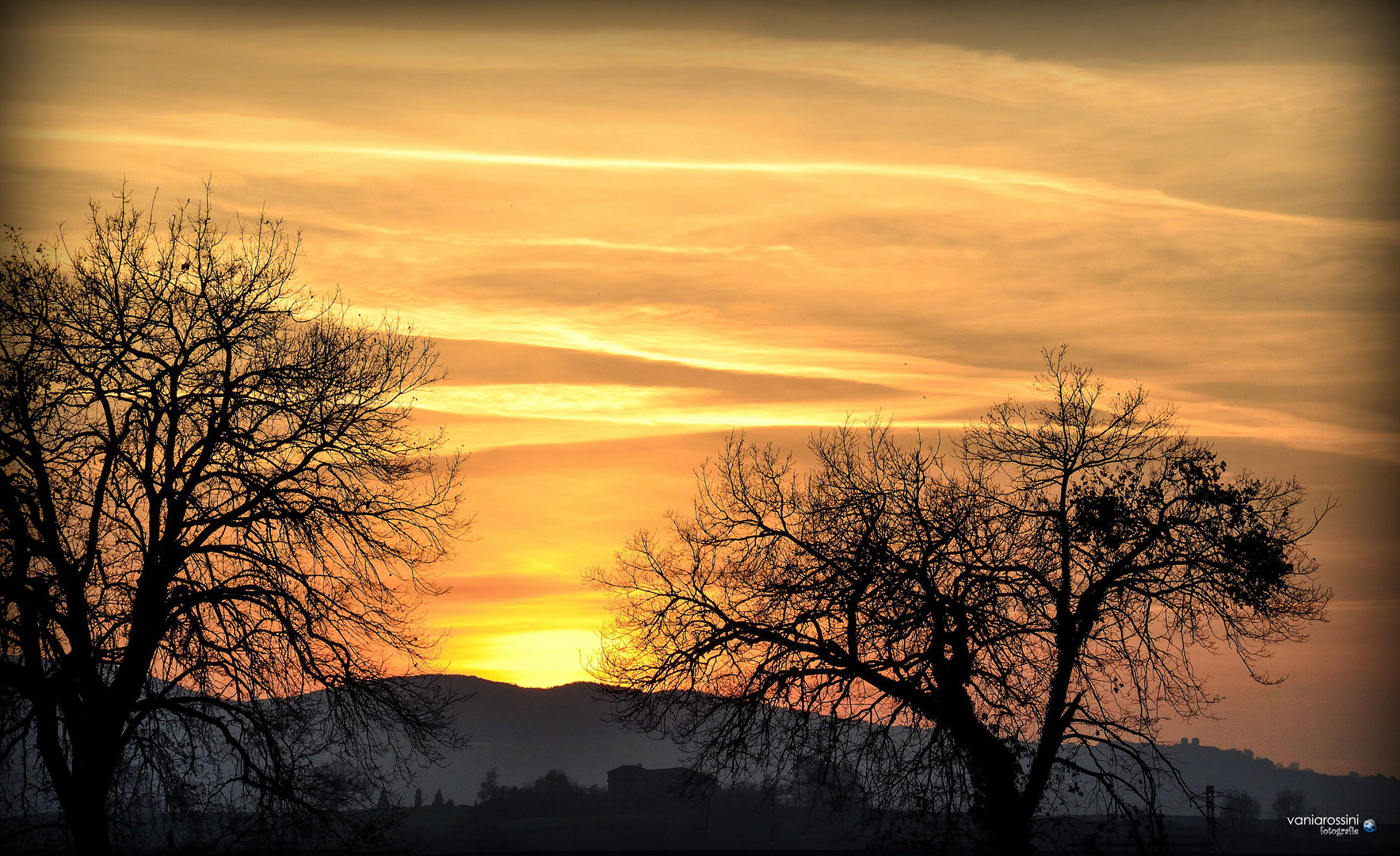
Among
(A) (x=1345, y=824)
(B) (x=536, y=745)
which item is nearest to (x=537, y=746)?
(B) (x=536, y=745)

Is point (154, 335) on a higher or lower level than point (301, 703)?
higher

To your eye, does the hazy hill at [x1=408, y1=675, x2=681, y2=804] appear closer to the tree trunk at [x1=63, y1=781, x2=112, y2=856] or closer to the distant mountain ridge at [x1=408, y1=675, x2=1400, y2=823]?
the distant mountain ridge at [x1=408, y1=675, x2=1400, y2=823]

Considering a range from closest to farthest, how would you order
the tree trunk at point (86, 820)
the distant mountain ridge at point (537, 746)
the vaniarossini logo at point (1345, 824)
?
the tree trunk at point (86, 820) → the vaniarossini logo at point (1345, 824) → the distant mountain ridge at point (537, 746)

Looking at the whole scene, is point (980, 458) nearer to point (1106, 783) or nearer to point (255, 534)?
point (1106, 783)

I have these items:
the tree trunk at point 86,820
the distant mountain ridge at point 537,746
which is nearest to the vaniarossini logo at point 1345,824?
the tree trunk at point 86,820

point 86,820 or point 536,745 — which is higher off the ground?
point 86,820

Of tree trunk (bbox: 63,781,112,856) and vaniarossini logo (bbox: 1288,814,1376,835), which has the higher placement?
tree trunk (bbox: 63,781,112,856)

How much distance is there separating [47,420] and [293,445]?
3.11 meters

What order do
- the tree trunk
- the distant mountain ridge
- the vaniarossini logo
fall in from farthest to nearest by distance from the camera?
the distant mountain ridge
the vaniarossini logo
the tree trunk

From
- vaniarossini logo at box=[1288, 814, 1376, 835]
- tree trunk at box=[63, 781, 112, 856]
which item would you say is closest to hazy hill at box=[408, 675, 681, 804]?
vaniarossini logo at box=[1288, 814, 1376, 835]

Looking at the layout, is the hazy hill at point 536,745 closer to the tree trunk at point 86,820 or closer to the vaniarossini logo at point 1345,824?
the vaniarossini logo at point 1345,824

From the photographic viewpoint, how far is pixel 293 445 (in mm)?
15859

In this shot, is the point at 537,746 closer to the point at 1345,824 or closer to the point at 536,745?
the point at 536,745

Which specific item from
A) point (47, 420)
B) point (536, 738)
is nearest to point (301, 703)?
point (47, 420)
